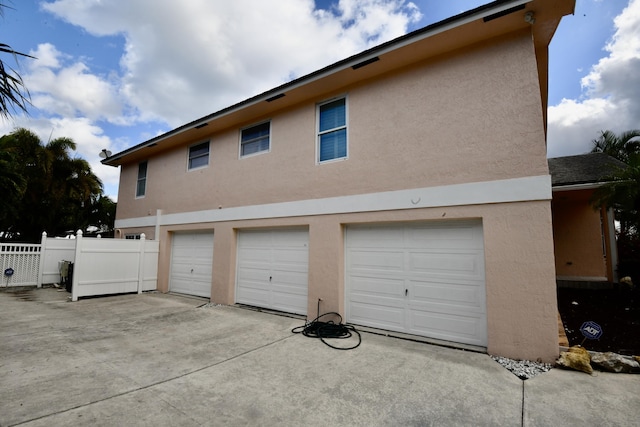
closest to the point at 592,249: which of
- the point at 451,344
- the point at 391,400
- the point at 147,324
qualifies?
the point at 451,344

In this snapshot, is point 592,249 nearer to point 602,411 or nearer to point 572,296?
point 572,296

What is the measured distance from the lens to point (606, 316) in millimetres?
6277

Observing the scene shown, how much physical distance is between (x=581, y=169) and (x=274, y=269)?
11.0 m

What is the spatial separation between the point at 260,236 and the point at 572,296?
31.0 ft

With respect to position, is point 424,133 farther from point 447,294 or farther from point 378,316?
point 378,316

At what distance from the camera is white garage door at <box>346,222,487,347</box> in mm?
5117

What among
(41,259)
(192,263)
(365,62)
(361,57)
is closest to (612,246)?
(365,62)

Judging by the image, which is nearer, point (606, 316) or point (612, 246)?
point (606, 316)

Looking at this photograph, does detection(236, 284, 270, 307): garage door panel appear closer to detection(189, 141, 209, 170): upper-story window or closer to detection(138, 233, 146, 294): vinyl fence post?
detection(138, 233, 146, 294): vinyl fence post

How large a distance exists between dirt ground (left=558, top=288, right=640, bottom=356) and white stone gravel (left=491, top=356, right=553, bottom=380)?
1.23m

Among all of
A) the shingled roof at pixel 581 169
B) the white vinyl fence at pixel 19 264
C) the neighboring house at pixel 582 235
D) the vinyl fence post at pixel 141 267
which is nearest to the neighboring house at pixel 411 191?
the vinyl fence post at pixel 141 267

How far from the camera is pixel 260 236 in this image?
820cm

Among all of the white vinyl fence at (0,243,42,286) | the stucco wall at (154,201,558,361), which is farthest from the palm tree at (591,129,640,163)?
the white vinyl fence at (0,243,42,286)

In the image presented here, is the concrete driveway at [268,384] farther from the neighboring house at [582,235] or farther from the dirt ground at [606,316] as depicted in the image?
the neighboring house at [582,235]
